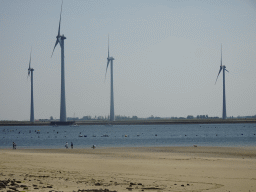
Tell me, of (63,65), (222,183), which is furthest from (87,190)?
(63,65)

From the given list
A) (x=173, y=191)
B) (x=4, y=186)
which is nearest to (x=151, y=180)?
(x=173, y=191)

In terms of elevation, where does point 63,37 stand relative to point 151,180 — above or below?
above

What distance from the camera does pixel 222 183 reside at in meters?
22.3

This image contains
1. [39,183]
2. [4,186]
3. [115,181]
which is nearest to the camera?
[4,186]

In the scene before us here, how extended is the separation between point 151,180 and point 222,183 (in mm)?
4502

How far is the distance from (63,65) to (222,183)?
156 m

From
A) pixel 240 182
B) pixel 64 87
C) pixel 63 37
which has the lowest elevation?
pixel 240 182

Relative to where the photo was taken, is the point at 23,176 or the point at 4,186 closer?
the point at 4,186

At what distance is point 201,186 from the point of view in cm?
2109

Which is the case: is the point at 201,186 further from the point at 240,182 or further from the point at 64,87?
the point at 64,87

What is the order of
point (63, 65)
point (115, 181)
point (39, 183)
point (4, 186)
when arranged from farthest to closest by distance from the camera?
point (63, 65) → point (115, 181) → point (39, 183) → point (4, 186)

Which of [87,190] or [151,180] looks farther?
[151,180]

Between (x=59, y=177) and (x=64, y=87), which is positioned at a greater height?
(x=64, y=87)

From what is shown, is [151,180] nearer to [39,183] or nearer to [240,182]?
[240,182]
